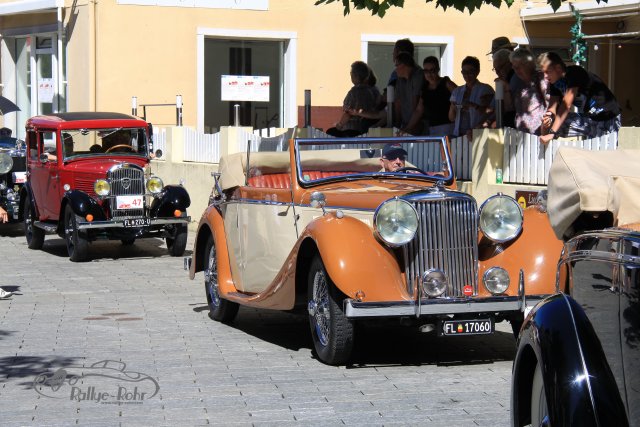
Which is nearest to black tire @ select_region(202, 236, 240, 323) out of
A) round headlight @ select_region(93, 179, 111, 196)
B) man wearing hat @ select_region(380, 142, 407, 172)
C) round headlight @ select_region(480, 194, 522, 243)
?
man wearing hat @ select_region(380, 142, 407, 172)

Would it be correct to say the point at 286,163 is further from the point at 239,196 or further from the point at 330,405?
the point at 330,405

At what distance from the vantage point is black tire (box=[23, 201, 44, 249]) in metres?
16.4

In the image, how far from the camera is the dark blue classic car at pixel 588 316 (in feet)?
13.0

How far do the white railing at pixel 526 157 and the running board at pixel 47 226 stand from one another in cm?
629

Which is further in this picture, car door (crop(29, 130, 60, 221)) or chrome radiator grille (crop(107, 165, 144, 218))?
car door (crop(29, 130, 60, 221))

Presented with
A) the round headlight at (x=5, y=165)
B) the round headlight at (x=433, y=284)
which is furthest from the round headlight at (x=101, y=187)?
the round headlight at (x=433, y=284)

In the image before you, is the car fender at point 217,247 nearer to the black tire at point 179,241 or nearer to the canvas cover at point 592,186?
the black tire at point 179,241

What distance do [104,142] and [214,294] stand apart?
6.46 metres

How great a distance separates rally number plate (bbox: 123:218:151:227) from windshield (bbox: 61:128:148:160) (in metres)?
1.52

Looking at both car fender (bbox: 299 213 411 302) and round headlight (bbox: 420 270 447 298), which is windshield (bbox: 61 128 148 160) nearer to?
car fender (bbox: 299 213 411 302)

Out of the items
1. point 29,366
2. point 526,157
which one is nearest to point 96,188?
point 526,157

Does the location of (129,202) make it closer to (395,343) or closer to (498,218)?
(395,343)

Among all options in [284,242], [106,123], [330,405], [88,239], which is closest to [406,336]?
[284,242]

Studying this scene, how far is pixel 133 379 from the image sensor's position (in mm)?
7543
